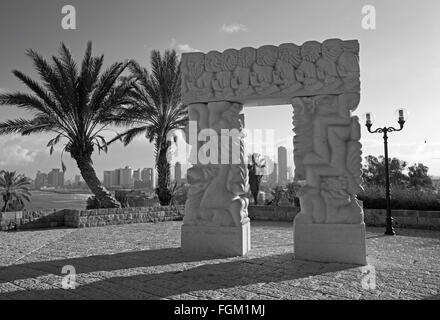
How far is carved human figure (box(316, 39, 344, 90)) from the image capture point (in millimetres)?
5547

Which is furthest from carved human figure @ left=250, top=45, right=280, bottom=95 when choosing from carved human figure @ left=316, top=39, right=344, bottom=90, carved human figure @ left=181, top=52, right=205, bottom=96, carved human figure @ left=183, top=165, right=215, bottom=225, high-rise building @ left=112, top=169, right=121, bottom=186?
high-rise building @ left=112, top=169, right=121, bottom=186

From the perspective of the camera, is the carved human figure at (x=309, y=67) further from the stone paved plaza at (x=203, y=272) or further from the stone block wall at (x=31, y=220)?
the stone block wall at (x=31, y=220)

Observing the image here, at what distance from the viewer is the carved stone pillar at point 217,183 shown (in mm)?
6012

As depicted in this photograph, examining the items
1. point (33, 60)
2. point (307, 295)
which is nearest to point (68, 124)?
point (33, 60)

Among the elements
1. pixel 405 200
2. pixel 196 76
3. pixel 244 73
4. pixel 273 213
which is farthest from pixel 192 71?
pixel 405 200

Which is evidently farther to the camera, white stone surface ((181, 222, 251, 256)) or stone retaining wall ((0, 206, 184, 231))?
stone retaining wall ((0, 206, 184, 231))

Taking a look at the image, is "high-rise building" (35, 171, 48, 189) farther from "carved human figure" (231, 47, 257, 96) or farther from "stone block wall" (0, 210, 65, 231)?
"carved human figure" (231, 47, 257, 96)

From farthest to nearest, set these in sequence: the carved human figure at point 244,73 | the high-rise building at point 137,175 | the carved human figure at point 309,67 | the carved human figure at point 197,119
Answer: the high-rise building at point 137,175
the carved human figure at point 197,119
the carved human figure at point 244,73
the carved human figure at point 309,67

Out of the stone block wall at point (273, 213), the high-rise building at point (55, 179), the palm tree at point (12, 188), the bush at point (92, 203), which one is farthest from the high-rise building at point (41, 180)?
the stone block wall at point (273, 213)

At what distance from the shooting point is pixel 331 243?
541 centimetres

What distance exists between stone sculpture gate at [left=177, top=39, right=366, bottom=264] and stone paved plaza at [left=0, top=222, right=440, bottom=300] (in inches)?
17.9

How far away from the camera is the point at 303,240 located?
559 centimetres

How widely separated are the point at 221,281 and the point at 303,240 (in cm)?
183
